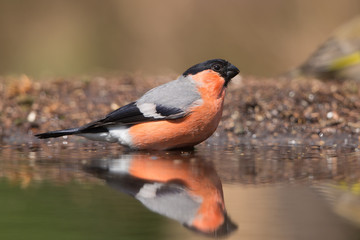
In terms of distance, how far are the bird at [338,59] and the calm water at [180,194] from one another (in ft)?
11.3

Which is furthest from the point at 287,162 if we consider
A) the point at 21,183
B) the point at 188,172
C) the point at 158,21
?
the point at 158,21

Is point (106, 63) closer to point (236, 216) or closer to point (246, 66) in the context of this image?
point (246, 66)

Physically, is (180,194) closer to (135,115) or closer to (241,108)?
(135,115)

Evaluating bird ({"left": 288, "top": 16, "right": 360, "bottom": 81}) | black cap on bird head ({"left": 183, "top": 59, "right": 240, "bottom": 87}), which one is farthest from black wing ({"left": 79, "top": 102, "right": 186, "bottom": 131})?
bird ({"left": 288, "top": 16, "right": 360, "bottom": 81})

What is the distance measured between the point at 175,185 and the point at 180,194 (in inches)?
11.9

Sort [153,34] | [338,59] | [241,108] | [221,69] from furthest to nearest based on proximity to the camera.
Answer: [153,34] → [338,59] → [241,108] → [221,69]

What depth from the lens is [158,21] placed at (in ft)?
39.3

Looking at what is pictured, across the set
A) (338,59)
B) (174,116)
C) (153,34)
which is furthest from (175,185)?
(153,34)

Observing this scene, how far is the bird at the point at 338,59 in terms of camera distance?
8602 millimetres

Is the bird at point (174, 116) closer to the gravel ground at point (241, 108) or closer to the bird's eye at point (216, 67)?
the bird's eye at point (216, 67)

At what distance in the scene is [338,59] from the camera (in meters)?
8.84

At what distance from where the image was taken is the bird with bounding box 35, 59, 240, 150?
5.17 metres

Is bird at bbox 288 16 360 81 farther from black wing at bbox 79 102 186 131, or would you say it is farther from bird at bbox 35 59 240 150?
black wing at bbox 79 102 186 131

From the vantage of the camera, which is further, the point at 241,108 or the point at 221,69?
the point at 241,108
